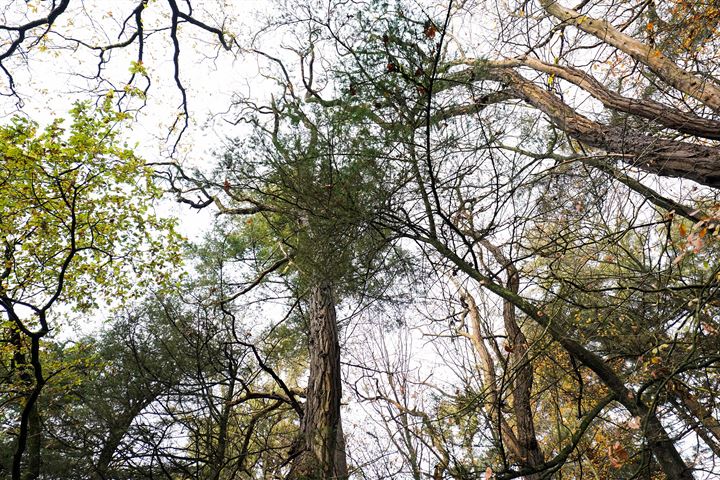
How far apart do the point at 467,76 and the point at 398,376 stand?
133 inches

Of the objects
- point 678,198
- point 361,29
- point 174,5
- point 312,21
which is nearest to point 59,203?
point 174,5

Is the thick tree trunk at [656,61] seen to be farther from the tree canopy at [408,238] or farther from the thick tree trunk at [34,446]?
the thick tree trunk at [34,446]

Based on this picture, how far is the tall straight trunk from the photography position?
412cm

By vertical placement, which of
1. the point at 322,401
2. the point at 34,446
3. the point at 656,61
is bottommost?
the point at 322,401

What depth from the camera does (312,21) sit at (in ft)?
11.0

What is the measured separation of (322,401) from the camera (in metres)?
4.76

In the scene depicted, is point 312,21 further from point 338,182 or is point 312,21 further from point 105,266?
point 105,266

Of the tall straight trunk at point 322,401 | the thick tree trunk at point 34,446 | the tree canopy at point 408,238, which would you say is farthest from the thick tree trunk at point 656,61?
the thick tree trunk at point 34,446

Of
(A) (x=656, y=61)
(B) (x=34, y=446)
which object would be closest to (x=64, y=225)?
(B) (x=34, y=446)

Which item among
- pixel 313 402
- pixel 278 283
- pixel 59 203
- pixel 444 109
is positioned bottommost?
pixel 313 402

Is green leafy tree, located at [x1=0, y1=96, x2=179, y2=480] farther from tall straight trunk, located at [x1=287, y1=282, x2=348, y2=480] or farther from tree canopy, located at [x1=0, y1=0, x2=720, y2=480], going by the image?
tall straight trunk, located at [x1=287, y1=282, x2=348, y2=480]

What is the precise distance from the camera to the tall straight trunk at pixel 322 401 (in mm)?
4125

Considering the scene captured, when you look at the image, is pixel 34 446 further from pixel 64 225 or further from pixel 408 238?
pixel 408 238

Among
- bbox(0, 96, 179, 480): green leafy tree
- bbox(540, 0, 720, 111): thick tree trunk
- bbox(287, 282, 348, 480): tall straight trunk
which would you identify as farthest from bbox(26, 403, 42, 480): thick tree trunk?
bbox(540, 0, 720, 111): thick tree trunk
